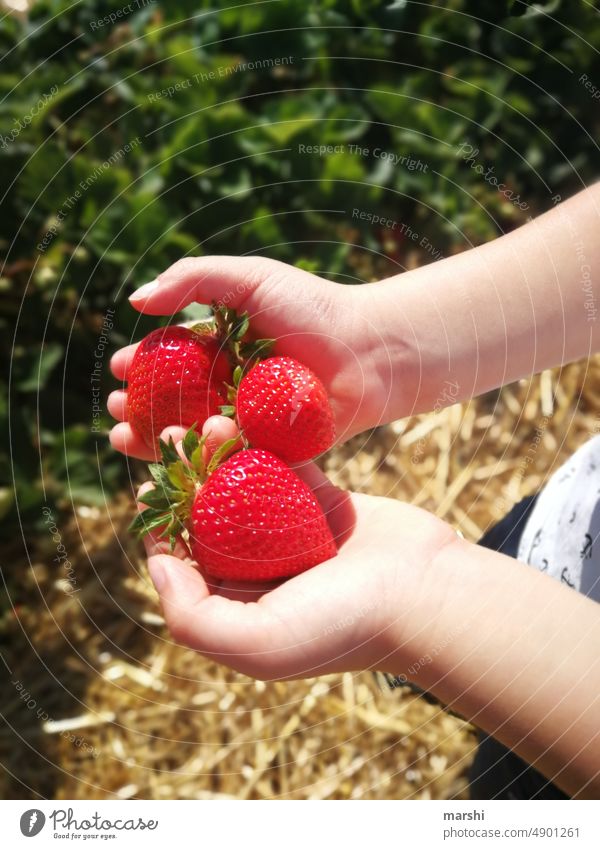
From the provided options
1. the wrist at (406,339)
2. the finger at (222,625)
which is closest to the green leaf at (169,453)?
the finger at (222,625)

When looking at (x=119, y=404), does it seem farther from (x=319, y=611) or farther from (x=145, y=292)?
(x=319, y=611)

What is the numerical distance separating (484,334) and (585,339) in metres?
0.13

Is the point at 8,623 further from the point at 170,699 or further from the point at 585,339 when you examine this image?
the point at 585,339

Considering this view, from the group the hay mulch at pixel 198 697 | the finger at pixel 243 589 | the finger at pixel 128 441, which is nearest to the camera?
the finger at pixel 243 589

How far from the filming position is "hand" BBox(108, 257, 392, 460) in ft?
3.03

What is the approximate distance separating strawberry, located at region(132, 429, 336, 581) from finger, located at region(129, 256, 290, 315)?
0.18 meters

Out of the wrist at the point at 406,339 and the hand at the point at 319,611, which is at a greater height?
the wrist at the point at 406,339

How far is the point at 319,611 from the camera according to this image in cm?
81

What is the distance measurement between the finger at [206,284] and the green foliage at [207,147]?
1.46ft

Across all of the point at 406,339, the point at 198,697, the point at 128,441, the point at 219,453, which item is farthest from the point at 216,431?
the point at 198,697
